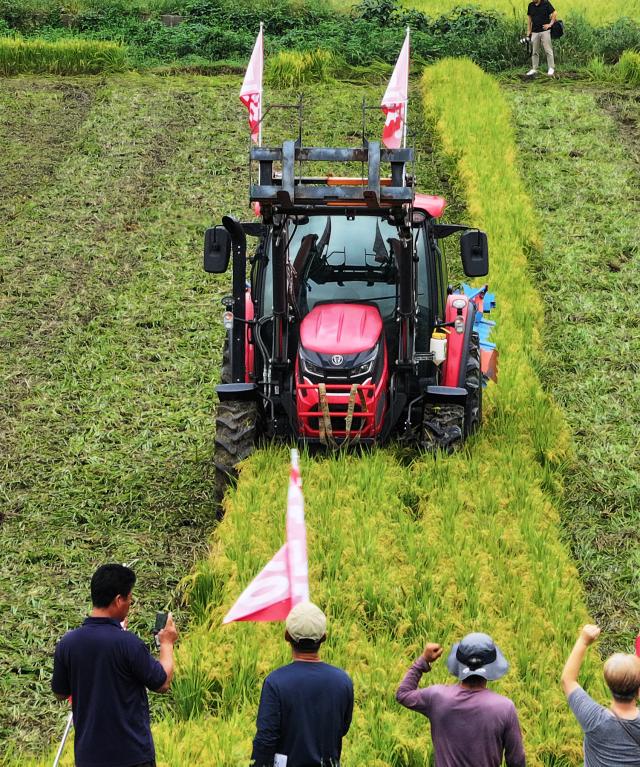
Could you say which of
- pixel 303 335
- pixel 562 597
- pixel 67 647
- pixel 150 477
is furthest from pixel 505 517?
Result: pixel 67 647

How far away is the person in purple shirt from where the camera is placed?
17.1 ft

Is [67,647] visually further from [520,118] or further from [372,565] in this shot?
[520,118]

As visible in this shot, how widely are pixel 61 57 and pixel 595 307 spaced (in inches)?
517

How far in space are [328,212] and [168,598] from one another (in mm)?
2963

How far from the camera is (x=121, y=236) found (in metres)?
16.7

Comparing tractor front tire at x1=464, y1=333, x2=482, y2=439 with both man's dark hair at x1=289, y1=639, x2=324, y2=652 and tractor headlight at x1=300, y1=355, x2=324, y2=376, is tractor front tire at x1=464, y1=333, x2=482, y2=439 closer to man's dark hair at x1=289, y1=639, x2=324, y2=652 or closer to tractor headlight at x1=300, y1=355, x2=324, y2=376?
tractor headlight at x1=300, y1=355, x2=324, y2=376

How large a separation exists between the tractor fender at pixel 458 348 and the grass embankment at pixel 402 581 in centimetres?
58

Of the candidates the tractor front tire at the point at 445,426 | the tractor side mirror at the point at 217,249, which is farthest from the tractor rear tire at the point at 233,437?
the tractor front tire at the point at 445,426

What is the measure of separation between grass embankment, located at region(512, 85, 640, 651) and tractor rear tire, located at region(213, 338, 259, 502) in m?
2.49

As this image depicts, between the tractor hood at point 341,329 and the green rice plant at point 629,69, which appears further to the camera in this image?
the green rice plant at point 629,69

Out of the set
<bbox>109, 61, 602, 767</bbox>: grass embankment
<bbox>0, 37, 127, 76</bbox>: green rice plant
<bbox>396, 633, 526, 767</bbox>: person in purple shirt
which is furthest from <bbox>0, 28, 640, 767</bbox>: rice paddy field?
<bbox>0, 37, 127, 76</bbox>: green rice plant

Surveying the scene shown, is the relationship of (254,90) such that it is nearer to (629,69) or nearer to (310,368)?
(310,368)

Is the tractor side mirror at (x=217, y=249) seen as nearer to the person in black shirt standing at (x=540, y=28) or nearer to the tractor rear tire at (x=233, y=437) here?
the tractor rear tire at (x=233, y=437)

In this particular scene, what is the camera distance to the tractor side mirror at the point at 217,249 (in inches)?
383
